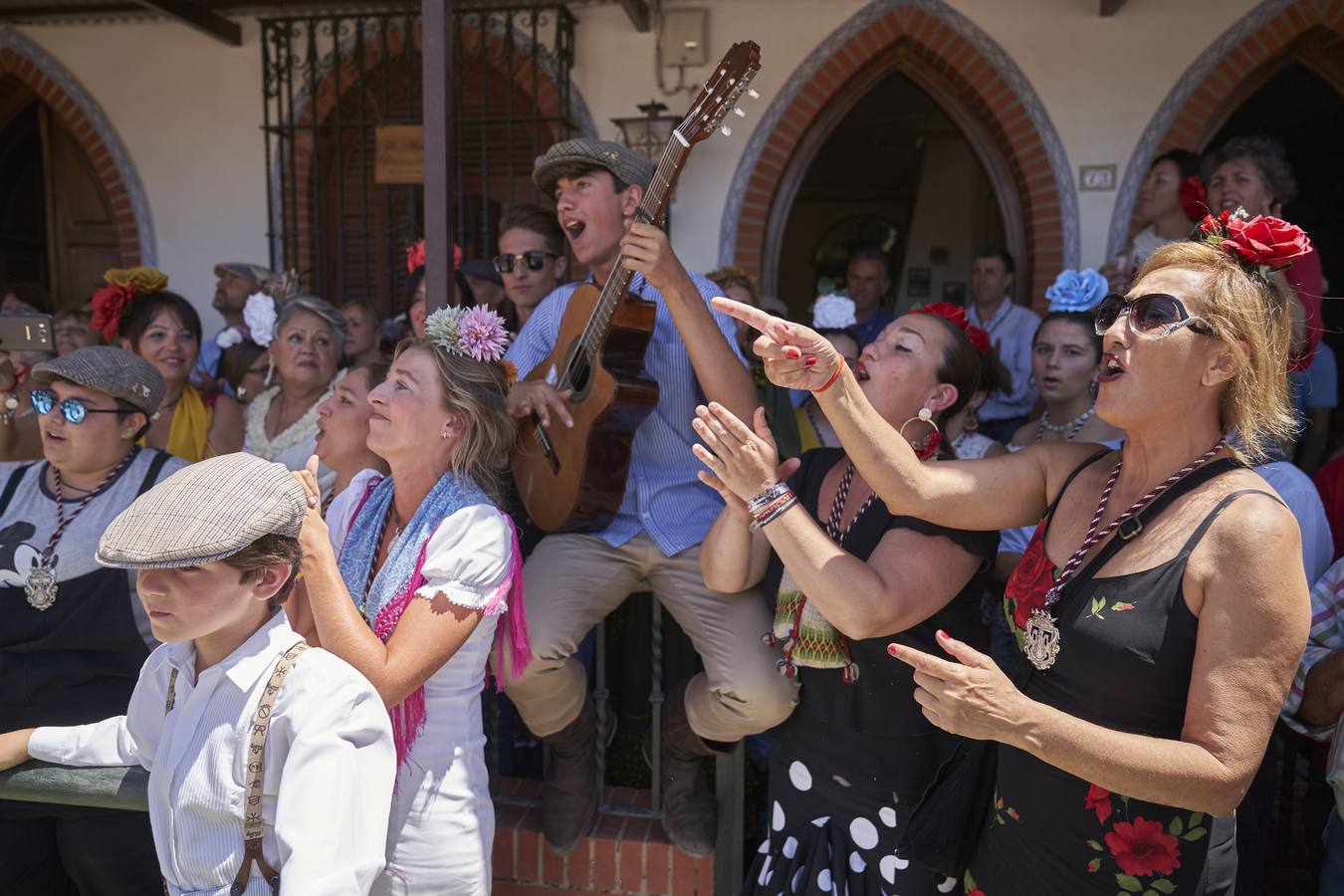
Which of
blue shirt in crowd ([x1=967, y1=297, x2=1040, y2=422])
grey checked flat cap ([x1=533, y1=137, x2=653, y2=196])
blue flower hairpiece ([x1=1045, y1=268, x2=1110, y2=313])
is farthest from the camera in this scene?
blue shirt in crowd ([x1=967, y1=297, x2=1040, y2=422])

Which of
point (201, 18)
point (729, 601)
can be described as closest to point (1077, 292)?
point (729, 601)

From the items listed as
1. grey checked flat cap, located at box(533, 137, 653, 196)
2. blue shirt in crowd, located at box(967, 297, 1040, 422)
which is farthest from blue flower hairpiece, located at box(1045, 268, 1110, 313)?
grey checked flat cap, located at box(533, 137, 653, 196)

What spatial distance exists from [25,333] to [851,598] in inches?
86.2

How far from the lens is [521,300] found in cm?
378

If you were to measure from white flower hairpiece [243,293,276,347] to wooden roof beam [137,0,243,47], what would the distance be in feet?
7.68

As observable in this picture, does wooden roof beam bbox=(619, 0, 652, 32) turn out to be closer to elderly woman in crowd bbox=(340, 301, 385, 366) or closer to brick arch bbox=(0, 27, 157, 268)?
elderly woman in crowd bbox=(340, 301, 385, 366)

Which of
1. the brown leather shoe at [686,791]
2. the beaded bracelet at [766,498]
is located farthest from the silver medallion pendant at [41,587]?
the beaded bracelet at [766,498]

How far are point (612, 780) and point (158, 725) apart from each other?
1.61 metres

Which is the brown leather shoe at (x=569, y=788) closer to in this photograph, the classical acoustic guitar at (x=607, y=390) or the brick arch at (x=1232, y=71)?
the classical acoustic guitar at (x=607, y=390)

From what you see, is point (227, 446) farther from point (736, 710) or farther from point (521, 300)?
point (736, 710)

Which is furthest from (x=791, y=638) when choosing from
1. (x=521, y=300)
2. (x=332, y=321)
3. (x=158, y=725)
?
(x=332, y=321)

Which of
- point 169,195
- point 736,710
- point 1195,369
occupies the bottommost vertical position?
point 736,710

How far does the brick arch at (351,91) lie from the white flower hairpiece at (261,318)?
2054 mm

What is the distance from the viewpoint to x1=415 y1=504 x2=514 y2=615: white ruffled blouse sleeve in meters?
2.03
